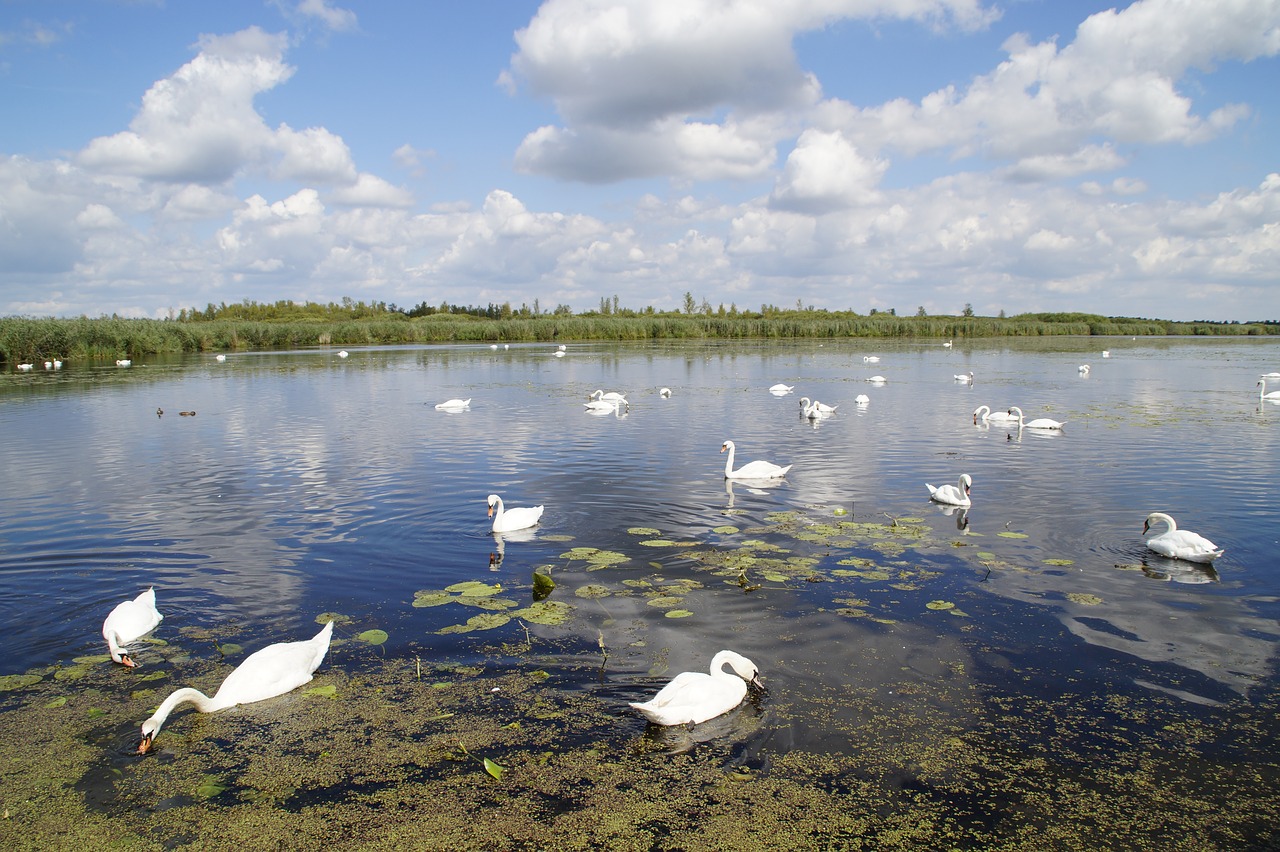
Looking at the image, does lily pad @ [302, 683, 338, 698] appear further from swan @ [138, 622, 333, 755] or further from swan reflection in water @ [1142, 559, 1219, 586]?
swan reflection in water @ [1142, 559, 1219, 586]

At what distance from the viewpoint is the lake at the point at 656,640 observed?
5.20 metres

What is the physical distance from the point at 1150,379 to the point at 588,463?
3291cm

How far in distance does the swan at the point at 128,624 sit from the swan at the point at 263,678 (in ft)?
3.98

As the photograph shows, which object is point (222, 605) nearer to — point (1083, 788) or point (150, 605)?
point (150, 605)

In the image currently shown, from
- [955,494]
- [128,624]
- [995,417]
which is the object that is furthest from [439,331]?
[128,624]

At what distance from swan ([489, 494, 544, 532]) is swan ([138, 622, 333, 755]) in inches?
167

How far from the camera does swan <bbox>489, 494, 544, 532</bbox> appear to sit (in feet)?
36.9

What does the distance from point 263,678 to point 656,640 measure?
3.45m

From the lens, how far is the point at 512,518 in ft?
37.3

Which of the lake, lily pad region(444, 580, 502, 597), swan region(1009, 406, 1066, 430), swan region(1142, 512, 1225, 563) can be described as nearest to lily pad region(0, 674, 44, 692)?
the lake

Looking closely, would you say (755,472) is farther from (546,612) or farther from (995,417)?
(995,417)

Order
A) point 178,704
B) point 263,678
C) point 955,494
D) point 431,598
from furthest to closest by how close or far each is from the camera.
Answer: point 955,494 < point 431,598 < point 263,678 < point 178,704

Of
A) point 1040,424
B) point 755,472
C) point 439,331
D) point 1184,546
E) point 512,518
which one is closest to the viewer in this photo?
point 1184,546

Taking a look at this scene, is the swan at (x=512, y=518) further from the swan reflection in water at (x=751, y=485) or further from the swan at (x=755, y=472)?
the swan at (x=755, y=472)
